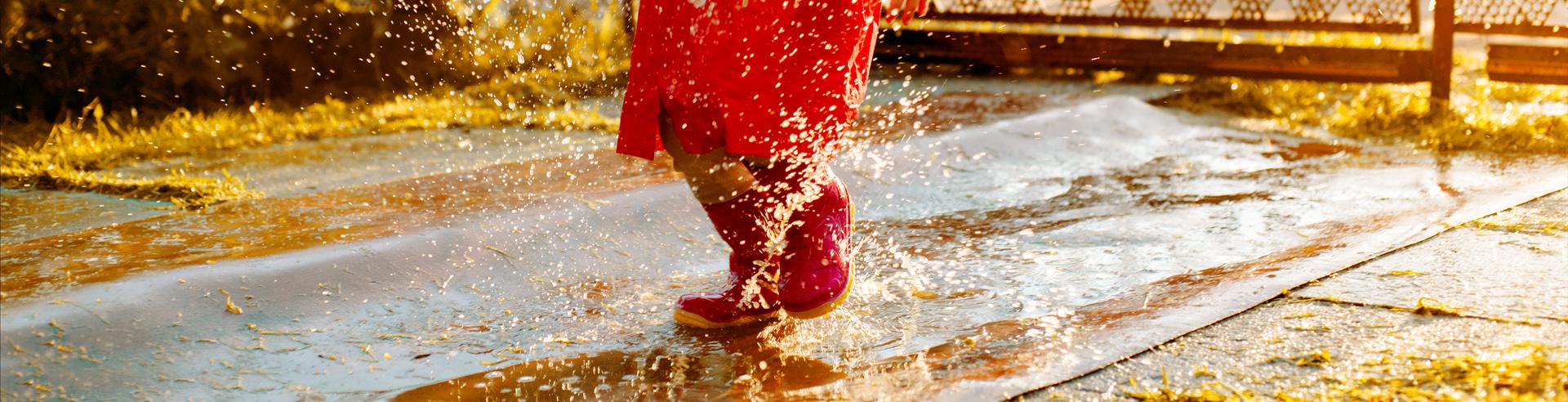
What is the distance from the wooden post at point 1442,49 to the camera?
15.6 feet

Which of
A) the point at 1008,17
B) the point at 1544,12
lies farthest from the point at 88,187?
the point at 1544,12

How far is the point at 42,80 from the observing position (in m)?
4.61

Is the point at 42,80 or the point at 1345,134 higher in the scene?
the point at 42,80

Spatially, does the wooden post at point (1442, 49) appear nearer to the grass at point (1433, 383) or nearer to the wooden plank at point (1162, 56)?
the wooden plank at point (1162, 56)

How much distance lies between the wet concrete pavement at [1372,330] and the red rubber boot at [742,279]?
2.25 feet

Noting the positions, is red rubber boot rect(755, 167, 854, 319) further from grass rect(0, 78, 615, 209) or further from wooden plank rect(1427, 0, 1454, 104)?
wooden plank rect(1427, 0, 1454, 104)

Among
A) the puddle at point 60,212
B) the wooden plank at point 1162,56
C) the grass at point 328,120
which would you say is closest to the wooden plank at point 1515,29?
the wooden plank at point 1162,56

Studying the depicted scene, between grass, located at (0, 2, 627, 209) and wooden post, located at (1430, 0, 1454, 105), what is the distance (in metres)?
2.78

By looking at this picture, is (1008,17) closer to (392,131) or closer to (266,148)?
(392,131)

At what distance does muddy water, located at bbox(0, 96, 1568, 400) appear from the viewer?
2.34m

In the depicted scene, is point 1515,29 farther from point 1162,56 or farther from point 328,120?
point 328,120

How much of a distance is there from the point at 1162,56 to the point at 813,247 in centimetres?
318

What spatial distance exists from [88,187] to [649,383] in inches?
77.0

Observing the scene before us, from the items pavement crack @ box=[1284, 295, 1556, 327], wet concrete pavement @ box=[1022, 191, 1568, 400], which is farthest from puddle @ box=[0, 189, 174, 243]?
pavement crack @ box=[1284, 295, 1556, 327]
